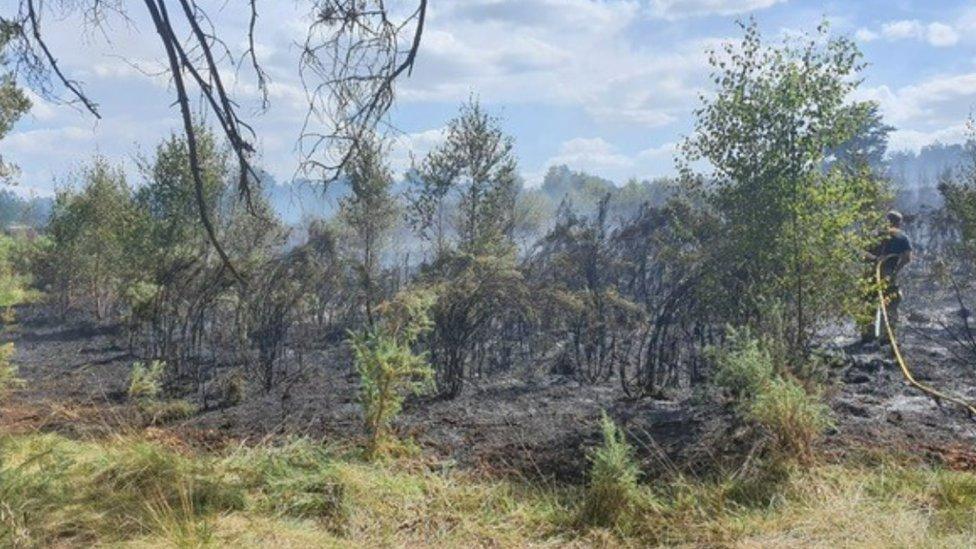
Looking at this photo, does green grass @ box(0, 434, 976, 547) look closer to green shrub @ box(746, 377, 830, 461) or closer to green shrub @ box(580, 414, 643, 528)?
green shrub @ box(580, 414, 643, 528)

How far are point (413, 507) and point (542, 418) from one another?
6.57 ft

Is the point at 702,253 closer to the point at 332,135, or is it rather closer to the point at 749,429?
the point at 749,429

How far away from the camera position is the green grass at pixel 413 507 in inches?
133

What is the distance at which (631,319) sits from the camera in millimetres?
9062

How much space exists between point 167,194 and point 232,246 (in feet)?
4.57

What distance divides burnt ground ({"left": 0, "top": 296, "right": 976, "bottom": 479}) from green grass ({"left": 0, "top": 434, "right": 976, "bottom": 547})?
410mm

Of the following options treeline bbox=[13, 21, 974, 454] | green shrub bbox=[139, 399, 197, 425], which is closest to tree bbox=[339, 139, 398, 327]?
treeline bbox=[13, 21, 974, 454]

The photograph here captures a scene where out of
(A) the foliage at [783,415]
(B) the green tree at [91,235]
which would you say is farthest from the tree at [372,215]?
(A) the foliage at [783,415]

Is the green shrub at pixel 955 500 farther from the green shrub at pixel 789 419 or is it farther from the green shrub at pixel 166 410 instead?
the green shrub at pixel 166 410

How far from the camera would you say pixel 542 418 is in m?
5.81

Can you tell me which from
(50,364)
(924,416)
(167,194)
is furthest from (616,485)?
(167,194)

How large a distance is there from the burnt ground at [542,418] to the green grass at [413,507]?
410 millimetres

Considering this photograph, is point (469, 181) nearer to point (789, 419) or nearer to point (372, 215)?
point (372, 215)

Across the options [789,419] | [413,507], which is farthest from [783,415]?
[413,507]
